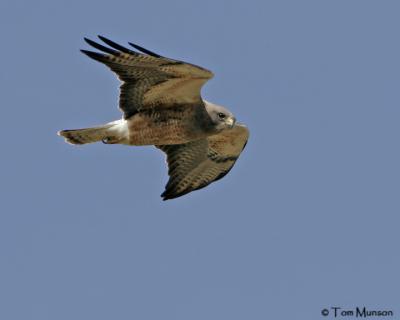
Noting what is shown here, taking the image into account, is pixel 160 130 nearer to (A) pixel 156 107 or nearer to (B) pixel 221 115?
(A) pixel 156 107

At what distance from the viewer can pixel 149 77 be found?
13742 millimetres

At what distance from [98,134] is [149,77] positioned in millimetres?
976

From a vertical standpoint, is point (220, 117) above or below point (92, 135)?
above

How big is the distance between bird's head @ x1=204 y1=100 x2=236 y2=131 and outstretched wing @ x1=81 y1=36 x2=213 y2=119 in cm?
18

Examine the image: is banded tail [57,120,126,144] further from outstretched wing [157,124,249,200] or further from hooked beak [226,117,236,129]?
outstretched wing [157,124,249,200]

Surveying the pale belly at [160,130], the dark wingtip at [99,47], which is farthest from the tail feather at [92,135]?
the dark wingtip at [99,47]

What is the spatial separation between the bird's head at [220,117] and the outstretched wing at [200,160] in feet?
3.29

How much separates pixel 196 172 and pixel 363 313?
311 centimetres

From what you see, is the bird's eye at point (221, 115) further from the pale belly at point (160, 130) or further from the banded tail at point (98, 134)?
the banded tail at point (98, 134)

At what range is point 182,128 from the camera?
1405 centimetres

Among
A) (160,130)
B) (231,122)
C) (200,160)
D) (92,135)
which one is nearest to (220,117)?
(231,122)

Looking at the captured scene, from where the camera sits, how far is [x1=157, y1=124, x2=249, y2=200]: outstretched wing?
15.3 metres

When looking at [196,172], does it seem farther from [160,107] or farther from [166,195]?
[160,107]

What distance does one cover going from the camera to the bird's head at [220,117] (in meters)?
14.1
